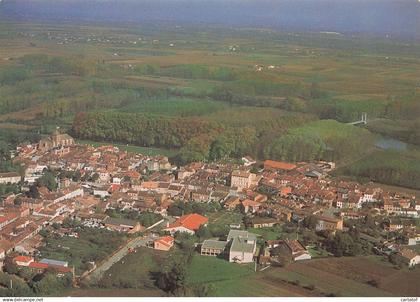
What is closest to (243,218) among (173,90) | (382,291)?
(382,291)

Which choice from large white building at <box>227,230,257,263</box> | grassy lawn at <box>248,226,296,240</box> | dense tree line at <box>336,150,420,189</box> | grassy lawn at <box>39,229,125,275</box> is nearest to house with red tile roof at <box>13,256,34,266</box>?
grassy lawn at <box>39,229,125,275</box>

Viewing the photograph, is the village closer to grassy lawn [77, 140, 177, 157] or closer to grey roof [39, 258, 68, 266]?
grey roof [39, 258, 68, 266]

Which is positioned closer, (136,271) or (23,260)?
(136,271)

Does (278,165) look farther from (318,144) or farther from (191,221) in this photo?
(191,221)

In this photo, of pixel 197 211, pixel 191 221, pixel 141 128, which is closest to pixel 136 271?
pixel 191 221

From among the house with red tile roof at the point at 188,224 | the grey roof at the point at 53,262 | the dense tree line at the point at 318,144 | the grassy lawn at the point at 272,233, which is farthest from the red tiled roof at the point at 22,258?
the dense tree line at the point at 318,144
